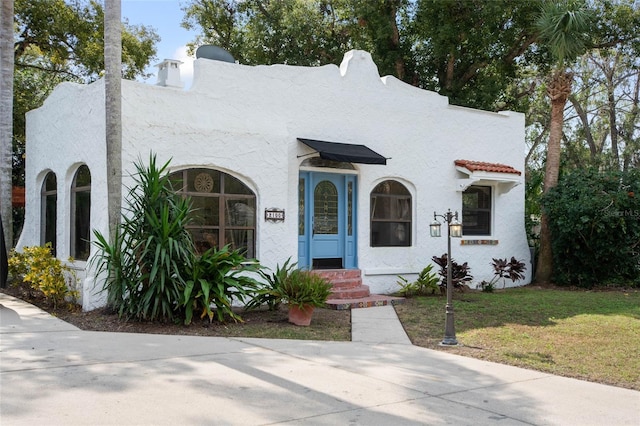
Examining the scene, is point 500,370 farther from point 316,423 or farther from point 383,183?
point 383,183

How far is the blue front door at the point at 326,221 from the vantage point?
1248 centimetres

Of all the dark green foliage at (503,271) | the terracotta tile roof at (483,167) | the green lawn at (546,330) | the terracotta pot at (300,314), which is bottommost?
the green lawn at (546,330)

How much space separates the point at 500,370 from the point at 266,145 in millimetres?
6199

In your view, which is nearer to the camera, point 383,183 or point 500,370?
point 500,370

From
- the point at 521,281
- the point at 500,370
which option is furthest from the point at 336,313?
the point at 521,281

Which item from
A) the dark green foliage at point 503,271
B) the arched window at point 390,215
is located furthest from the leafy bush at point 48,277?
the dark green foliage at point 503,271

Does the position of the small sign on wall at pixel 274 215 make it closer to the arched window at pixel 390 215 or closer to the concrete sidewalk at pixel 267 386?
the arched window at pixel 390 215

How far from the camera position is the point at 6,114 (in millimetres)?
13523

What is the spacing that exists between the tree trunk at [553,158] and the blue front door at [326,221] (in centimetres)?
593

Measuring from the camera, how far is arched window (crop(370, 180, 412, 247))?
44.3ft

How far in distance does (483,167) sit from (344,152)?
4.11m

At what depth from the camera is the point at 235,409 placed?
512 centimetres

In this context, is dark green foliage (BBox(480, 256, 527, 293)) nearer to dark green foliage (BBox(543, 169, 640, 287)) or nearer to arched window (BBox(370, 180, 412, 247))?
dark green foliage (BBox(543, 169, 640, 287))

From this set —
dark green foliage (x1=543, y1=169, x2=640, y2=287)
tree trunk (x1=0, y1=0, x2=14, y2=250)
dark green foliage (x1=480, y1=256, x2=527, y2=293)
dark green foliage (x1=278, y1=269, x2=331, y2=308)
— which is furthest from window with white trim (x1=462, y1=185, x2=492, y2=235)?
tree trunk (x1=0, y1=0, x2=14, y2=250)
